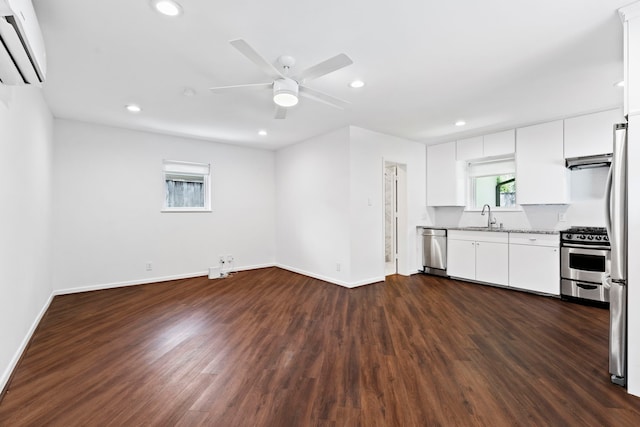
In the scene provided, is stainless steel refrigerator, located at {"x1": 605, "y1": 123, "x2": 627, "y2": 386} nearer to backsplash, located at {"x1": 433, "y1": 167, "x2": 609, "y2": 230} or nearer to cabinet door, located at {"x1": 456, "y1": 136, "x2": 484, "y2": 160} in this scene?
backsplash, located at {"x1": 433, "y1": 167, "x2": 609, "y2": 230}

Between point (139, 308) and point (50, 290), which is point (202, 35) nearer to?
point (139, 308)

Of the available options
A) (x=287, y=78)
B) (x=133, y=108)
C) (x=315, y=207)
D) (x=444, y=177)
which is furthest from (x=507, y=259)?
(x=133, y=108)

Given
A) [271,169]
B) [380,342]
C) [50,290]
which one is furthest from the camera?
[271,169]

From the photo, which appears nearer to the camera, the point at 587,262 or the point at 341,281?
the point at 587,262

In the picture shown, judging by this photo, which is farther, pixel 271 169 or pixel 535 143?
pixel 271 169

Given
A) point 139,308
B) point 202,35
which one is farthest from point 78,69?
point 139,308

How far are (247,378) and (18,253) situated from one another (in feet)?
7.39

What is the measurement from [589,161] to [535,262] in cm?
155

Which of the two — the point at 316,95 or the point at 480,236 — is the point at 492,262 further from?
the point at 316,95

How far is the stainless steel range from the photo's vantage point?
3723 mm

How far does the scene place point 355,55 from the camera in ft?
8.25

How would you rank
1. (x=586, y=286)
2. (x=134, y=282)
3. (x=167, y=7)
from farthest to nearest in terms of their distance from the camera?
(x=134, y=282) < (x=586, y=286) < (x=167, y=7)

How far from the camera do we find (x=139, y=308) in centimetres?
368

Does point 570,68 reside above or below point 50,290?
above
